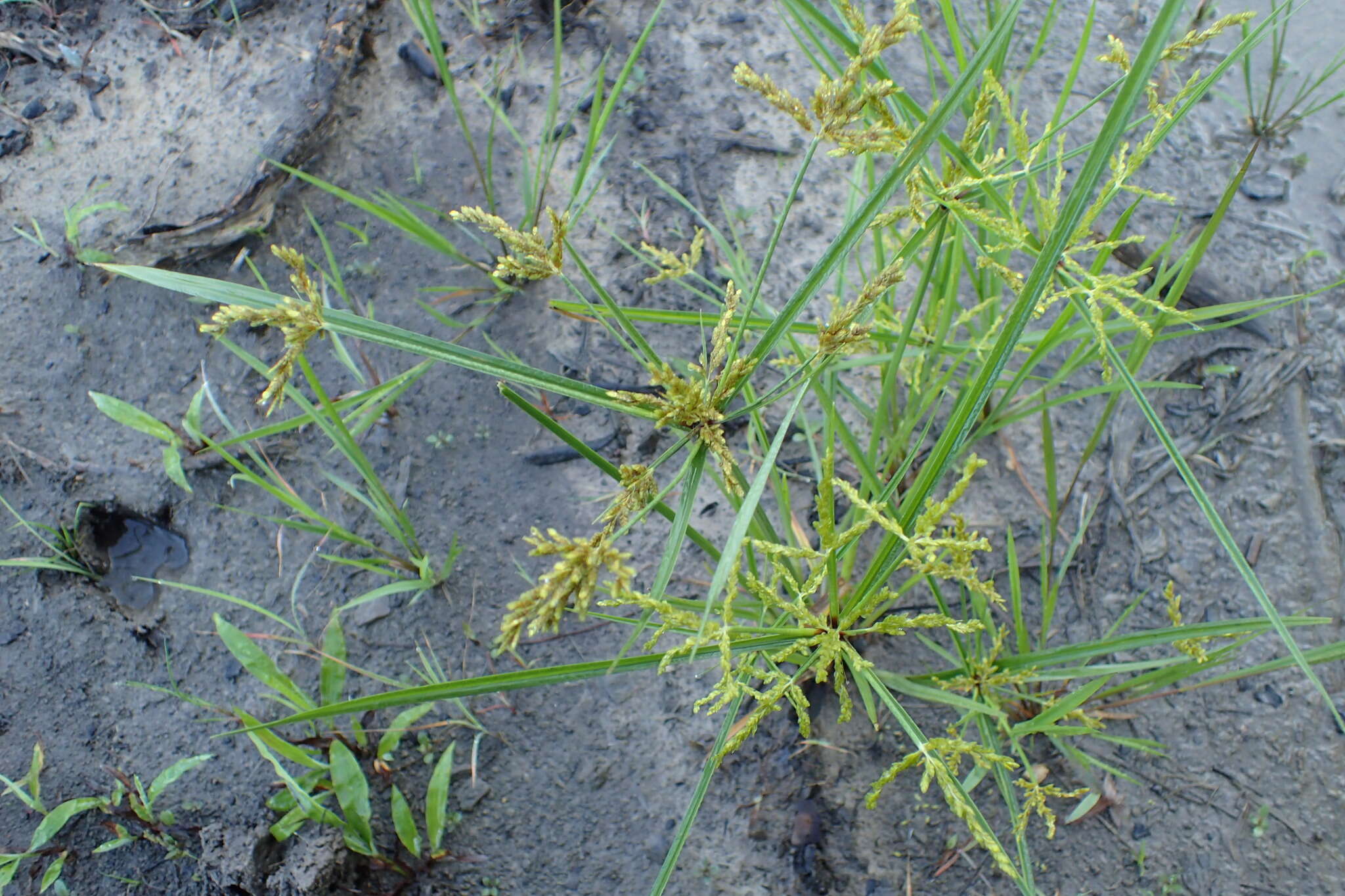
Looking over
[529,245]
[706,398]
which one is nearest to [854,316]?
[706,398]

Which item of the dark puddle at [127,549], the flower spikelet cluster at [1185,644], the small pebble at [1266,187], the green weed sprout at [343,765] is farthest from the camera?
the small pebble at [1266,187]

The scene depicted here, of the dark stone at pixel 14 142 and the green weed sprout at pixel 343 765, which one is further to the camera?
the dark stone at pixel 14 142

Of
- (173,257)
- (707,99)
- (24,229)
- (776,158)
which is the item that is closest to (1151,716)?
(776,158)

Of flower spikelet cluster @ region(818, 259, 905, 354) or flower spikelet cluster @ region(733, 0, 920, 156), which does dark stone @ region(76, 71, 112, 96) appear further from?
flower spikelet cluster @ region(818, 259, 905, 354)

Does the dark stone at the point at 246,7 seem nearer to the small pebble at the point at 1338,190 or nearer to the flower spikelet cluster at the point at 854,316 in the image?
the flower spikelet cluster at the point at 854,316

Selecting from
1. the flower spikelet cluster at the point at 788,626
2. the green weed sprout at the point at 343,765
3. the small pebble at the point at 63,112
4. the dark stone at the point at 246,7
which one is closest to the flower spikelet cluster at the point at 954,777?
the flower spikelet cluster at the point at 788,626

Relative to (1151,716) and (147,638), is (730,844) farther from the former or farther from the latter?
(147,638)
